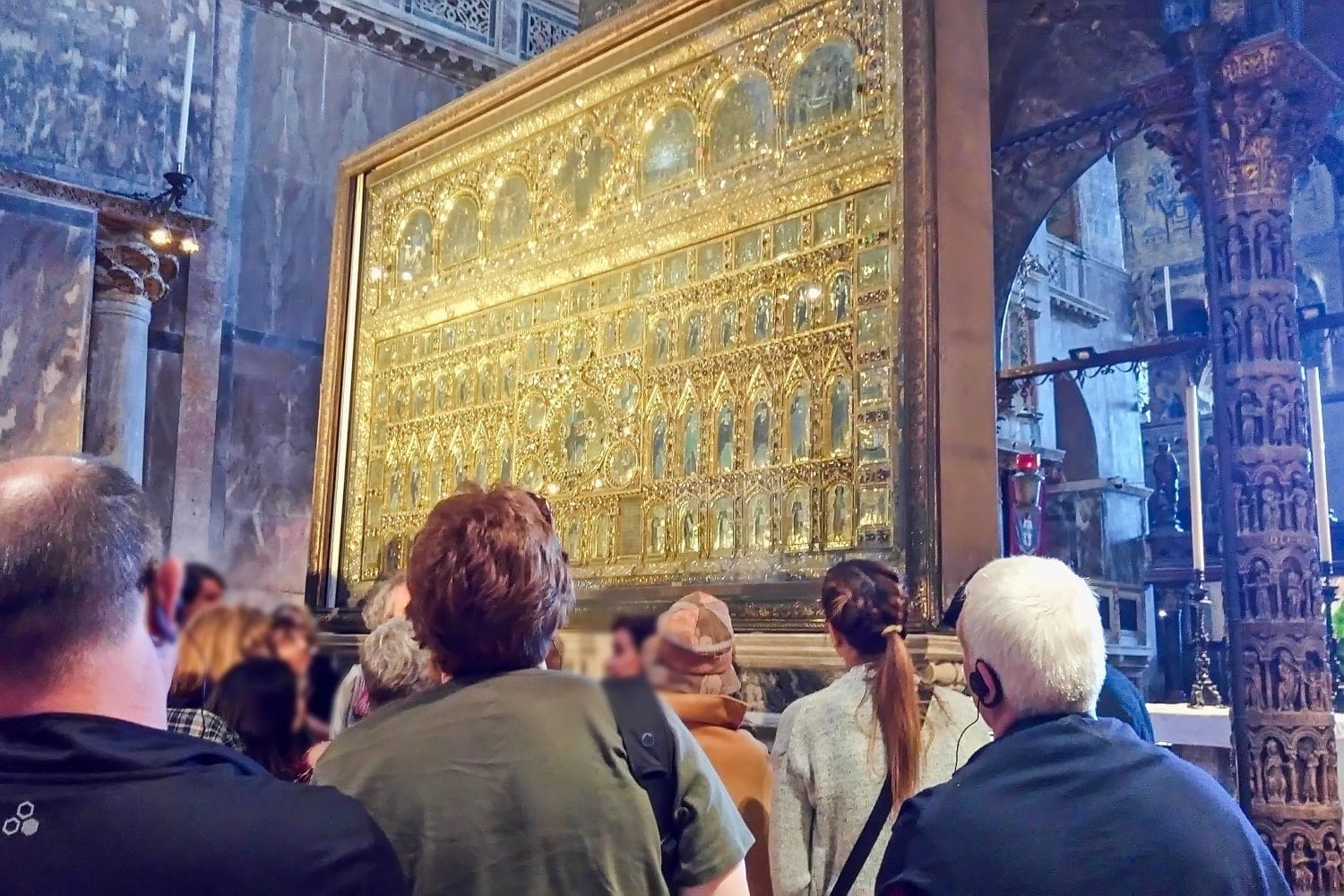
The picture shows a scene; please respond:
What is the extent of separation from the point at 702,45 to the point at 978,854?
16.5 feet

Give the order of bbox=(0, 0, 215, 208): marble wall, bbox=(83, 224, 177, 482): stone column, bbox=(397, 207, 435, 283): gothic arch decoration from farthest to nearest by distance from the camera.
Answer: bbox=(83, 224, 177, 482): stone column, bbox=(0, 0, 215, 208): marble wall, bbox=(397, 207, 435, 283): gothic arch decoration

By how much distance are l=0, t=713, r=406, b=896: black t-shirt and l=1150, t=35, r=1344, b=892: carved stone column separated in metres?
6.12

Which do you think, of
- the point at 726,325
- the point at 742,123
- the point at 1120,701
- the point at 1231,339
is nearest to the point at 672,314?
the point at 726,325

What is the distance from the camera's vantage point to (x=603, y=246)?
252 inches

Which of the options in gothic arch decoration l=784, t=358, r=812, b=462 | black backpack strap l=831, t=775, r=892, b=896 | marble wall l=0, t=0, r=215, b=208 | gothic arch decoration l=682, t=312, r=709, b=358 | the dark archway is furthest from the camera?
the dark archway

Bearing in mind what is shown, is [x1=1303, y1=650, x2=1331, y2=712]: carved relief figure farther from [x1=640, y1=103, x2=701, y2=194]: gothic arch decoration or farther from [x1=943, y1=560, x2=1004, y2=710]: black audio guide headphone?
[x1=943, y1=560, x2=1004, y2=710]: black audio guide headphone

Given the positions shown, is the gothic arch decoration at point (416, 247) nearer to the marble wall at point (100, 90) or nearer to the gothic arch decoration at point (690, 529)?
the marble wall at point (100, 90)

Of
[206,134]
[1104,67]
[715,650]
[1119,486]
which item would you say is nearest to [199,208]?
[206,134]

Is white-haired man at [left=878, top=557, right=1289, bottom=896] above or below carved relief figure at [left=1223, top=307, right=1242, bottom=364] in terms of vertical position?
below

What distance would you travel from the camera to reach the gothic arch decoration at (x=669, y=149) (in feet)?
19.7

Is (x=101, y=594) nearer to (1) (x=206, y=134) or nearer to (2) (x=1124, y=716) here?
(2) (x=1124, y=716)

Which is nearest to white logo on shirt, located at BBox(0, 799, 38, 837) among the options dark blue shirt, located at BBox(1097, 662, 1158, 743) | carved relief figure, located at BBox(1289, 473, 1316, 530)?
dark blue shirt, located at BBox(1097, 662, 1158, 743)

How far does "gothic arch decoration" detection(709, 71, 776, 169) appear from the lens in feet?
18.4

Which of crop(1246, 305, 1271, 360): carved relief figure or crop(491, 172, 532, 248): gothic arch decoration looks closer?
crop(1246, 305, 1271, 360): carved relief figure
